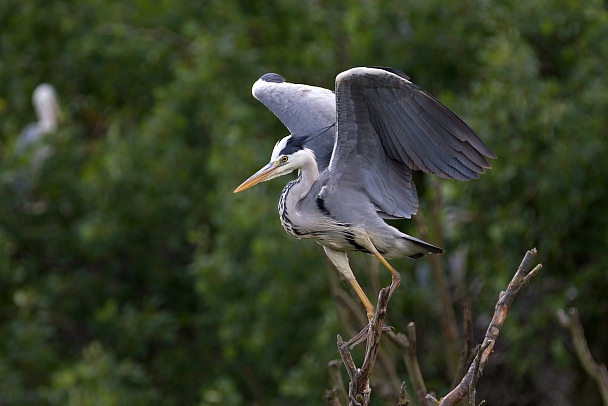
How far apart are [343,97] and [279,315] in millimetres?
3054

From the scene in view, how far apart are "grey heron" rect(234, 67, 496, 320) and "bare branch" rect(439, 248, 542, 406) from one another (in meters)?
0.56

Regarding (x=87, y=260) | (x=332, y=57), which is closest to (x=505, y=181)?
(x=332, y=57)

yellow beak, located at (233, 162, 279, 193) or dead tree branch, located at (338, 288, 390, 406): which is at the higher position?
yellow beak, located at (233, 162, 279, 193)

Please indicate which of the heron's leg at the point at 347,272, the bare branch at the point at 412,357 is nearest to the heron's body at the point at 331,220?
the heron's leg at the point at 347,272

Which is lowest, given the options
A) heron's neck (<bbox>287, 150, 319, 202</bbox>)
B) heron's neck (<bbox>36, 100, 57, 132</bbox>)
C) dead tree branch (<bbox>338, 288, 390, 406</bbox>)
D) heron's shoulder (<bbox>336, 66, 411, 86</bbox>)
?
heron's neck (<bbox>36, 100, 57, 132</bbox>)

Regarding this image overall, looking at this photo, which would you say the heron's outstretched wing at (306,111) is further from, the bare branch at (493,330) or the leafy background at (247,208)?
the leafy background at (247,208)

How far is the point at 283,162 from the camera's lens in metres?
3.87

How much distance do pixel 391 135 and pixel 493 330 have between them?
3.04ft

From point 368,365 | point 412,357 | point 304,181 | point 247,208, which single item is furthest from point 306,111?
point 247,208

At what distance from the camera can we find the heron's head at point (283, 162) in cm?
384

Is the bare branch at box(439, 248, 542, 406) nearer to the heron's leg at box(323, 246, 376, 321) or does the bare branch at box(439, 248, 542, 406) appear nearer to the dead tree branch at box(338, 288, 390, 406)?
the dead tree branch at box(338, 288, 390, 406)

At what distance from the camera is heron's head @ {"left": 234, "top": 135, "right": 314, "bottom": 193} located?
3844mm

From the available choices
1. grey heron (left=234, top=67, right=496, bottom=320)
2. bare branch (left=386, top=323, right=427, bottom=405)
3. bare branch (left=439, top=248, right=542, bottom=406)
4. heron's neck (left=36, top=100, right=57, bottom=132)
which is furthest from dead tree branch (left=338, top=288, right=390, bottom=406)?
heron's neck (left=36, top=100, right=57, bottom=132)

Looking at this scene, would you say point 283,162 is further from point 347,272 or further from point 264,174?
point 347,272
